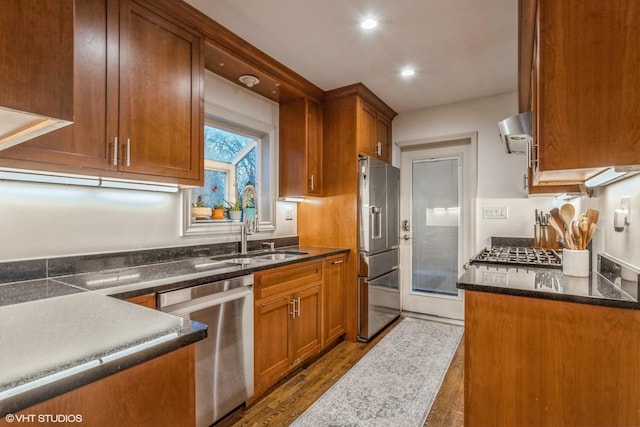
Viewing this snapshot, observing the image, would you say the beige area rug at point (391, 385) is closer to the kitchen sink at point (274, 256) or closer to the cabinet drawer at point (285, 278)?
the cabinet drawer at point (285, 278)

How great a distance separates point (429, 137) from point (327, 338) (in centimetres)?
241

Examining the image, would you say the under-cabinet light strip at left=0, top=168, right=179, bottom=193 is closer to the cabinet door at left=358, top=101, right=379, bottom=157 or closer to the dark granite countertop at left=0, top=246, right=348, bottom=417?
the dark granite countertop at left=0, top=246, right=348, bottom=417

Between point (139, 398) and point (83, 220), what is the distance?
1.36 meters

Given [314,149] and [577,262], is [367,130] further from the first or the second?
[577,262]

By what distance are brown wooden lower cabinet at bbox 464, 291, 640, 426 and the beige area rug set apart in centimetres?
59

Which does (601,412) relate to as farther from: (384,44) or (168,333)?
(384,44)

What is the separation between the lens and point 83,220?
173cm

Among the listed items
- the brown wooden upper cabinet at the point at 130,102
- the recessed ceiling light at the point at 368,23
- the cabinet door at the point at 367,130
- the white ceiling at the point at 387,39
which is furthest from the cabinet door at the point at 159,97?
the cabinet door at the point at 367,130

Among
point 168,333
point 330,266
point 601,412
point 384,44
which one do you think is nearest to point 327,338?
point 330,266

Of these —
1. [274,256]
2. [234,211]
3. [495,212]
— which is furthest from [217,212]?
[495,212]

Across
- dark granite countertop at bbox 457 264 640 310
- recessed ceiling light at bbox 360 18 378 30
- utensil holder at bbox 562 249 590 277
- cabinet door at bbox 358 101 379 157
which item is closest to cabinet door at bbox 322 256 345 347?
cabinet door at bbox 358 101 379 157

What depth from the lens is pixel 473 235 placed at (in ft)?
11.1

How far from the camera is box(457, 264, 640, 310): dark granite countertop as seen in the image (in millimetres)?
1188

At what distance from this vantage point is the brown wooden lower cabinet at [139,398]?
0.64 meters
